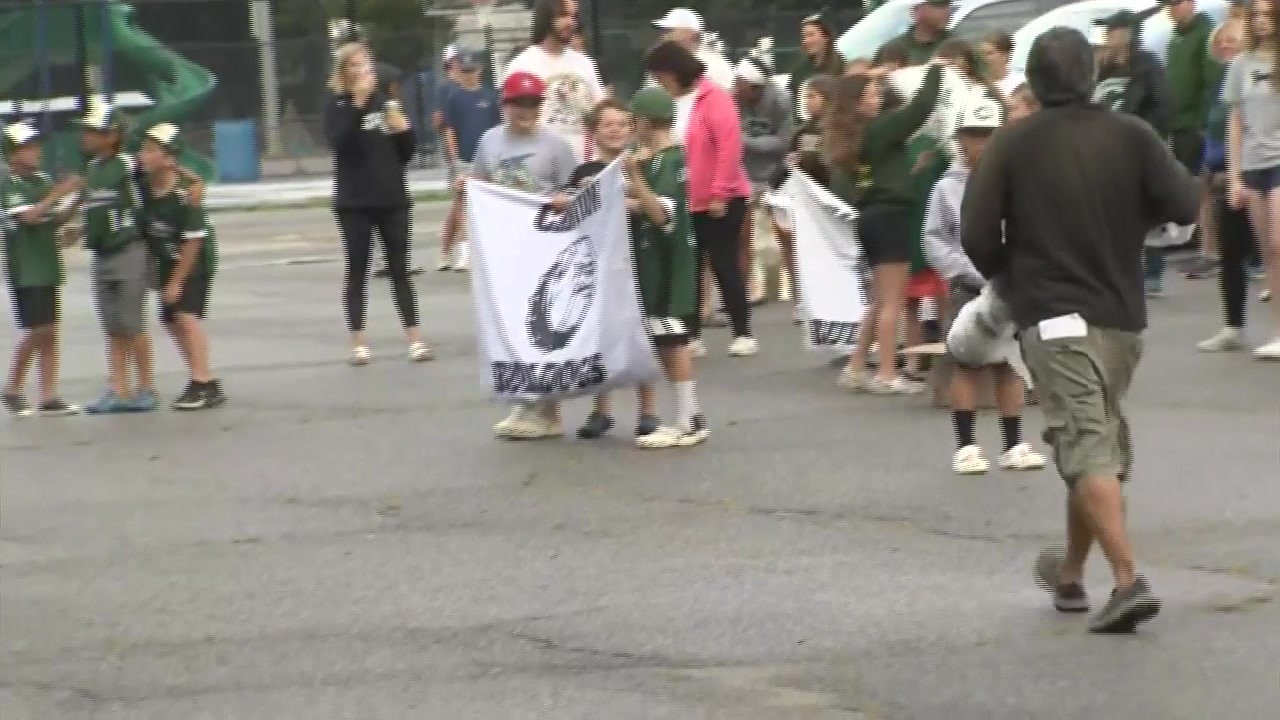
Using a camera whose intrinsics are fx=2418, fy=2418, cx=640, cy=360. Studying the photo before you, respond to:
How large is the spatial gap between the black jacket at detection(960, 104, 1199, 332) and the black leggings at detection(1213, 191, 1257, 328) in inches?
248

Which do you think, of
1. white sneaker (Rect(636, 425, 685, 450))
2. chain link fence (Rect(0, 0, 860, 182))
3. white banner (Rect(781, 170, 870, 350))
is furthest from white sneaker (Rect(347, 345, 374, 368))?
chain link fence (Rect(0, 0, 860, 182))

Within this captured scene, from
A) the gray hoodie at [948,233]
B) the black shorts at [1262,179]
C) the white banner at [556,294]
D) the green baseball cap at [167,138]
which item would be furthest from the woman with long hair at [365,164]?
the black shorts at [1262,179]

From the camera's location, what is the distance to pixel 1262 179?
13.0 m

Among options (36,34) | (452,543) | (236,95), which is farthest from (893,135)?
(236,95)

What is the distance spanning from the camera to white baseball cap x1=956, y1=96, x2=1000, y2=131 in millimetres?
10352

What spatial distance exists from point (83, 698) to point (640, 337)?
4.41m

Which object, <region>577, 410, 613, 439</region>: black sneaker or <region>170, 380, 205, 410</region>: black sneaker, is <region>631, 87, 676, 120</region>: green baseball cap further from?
<region>170, 380, 205, 410</region>: black sneaker

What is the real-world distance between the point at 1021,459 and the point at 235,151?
30698mm

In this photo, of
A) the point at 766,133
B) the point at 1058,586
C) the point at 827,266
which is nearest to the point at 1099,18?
the point at 766,133

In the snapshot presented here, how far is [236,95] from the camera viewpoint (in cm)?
4056

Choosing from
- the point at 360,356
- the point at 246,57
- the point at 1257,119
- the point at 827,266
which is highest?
the point at 1257,119

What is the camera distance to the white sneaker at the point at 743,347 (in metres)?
14.2

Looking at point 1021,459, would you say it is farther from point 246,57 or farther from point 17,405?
point 246,57

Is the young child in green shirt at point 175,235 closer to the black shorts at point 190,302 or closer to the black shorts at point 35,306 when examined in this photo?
the black shorts at point 190,302
